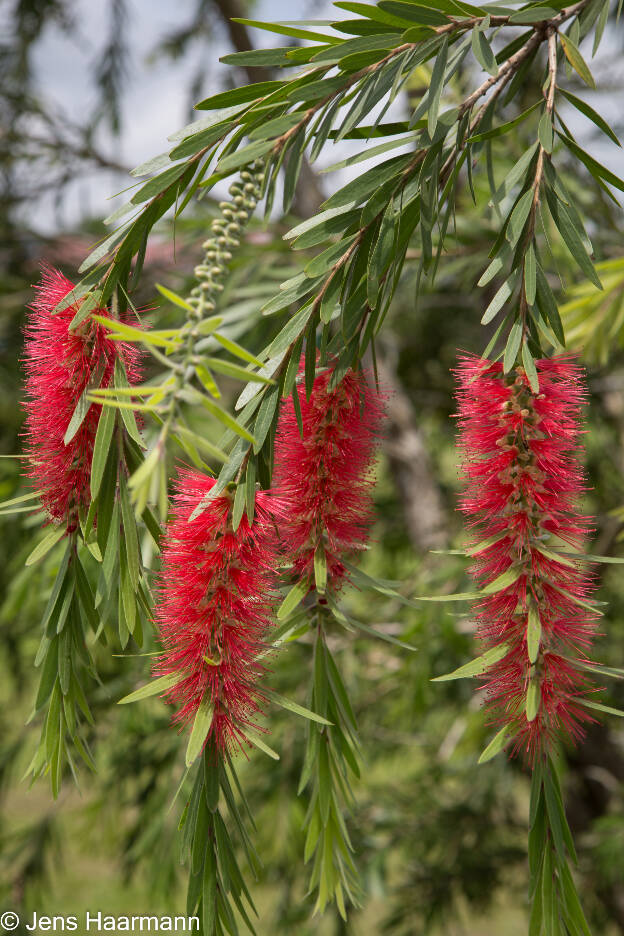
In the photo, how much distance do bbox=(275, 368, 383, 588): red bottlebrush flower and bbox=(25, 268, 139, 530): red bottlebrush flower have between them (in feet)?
0.40

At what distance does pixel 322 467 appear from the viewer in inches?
19.6

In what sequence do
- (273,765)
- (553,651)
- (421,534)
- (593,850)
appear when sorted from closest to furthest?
(553,651) → (593,850) → (273,765) → (421,534)

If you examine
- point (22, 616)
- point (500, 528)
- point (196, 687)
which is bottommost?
point (22, 616)

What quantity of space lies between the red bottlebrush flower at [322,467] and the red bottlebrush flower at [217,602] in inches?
1.0

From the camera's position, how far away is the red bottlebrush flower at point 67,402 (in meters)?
0.48

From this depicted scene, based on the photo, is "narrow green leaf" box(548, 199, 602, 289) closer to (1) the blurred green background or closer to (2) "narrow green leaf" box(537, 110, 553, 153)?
(2) "narrow green leaf" box(537, 110, 553, 153)

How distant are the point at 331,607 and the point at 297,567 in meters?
0.04

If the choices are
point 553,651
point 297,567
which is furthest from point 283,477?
point 553,651

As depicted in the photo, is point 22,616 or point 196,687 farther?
point 22,616

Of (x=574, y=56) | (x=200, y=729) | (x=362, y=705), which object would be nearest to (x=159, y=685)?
(x=200, y=729)

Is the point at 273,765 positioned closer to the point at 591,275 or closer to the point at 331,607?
the point at 331,607

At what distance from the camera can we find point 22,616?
170 centimetres

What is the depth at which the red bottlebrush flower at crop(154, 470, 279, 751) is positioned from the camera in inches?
17.8

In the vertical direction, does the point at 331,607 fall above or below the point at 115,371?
below
